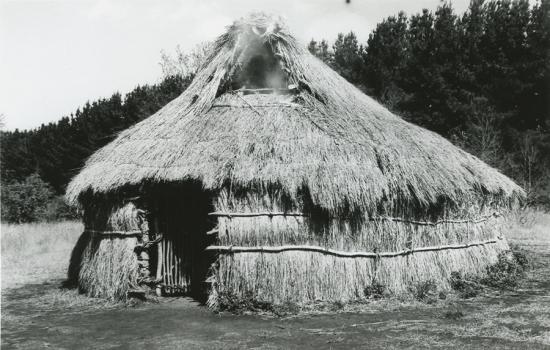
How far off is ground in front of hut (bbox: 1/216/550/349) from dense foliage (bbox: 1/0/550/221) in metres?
18.5

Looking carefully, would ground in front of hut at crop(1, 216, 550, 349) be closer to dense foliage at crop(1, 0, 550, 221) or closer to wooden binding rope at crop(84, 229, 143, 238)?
wooden binding rope at crop(84, 229, 143, 238)

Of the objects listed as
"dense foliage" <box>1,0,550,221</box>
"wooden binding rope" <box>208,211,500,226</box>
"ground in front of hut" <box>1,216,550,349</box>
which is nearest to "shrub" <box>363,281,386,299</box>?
"ground in front of hut" <box>1,216,550,349</box>

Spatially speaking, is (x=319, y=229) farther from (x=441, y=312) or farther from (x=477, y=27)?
(x=477, y=27)

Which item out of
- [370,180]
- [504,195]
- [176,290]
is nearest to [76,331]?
[176,290]

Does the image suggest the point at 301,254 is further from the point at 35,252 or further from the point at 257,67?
the point at 35,252

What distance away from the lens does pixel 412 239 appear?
416 inches

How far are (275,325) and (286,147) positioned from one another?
3397 mm

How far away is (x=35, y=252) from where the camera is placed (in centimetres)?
1770

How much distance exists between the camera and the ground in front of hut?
7.29 meters

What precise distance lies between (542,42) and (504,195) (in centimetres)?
2255

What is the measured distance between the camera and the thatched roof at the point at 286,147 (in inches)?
367

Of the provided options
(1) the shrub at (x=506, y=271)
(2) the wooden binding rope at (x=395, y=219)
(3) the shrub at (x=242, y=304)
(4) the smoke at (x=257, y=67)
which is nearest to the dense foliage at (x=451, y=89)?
(1) the shrub at (x=506, y=271)

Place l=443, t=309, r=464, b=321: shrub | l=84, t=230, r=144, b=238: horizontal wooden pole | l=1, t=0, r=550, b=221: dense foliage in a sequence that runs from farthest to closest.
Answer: l=1, t=0, r=550, b=221: dense foliage < l=84, t=230, r=144, b=238: horizontal wooden pole < l=443, t=309, r=464, b=321: shrub

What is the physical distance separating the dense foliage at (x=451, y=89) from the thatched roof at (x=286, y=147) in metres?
16.3
